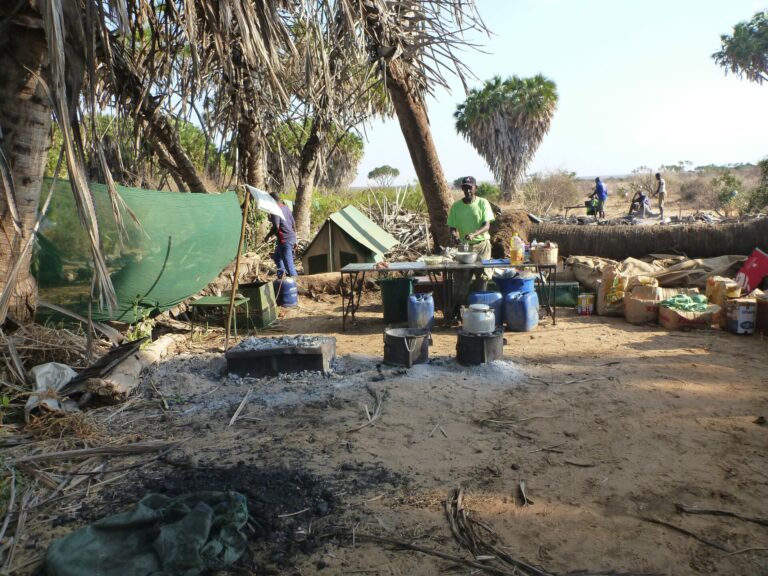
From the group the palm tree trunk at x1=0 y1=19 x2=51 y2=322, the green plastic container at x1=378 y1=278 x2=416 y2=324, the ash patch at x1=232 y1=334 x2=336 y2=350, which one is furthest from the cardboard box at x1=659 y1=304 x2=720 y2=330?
the palm tree trunk at x1=0 y1=19 x2=51 y2=322

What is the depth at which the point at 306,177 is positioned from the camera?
12.6m

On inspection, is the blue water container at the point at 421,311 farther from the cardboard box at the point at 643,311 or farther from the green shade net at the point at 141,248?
the cardboard box at the point at 643,311

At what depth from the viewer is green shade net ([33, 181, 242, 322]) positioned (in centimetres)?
543

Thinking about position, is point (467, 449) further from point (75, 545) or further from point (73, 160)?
point (73, 160)

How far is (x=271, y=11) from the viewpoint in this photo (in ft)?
15.9

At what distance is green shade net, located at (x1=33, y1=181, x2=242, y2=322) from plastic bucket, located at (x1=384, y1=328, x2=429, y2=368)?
251 centimetres

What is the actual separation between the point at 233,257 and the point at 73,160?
444cm

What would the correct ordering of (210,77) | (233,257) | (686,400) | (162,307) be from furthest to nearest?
(210,77) → (233,257) → (162,307) → (686,400)

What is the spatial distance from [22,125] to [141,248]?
5.91 ft

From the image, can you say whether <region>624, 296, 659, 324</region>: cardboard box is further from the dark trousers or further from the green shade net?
the dark trousers

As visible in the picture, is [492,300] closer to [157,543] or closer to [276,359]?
[276,359]

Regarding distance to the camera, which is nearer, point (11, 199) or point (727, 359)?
point (11, 199)

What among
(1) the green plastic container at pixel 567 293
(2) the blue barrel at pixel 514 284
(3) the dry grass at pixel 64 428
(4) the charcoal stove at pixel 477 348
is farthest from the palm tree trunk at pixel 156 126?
(1) the green plastic container at pixel 567 293

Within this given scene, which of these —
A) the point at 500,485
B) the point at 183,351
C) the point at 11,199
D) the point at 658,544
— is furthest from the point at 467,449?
the point at 183,351
